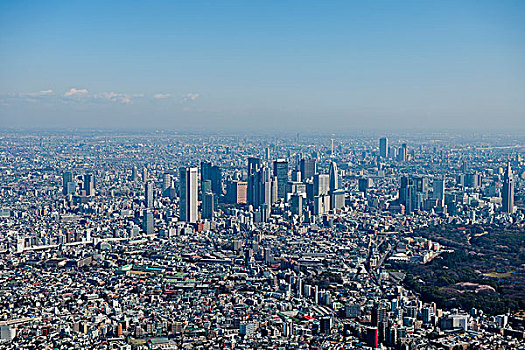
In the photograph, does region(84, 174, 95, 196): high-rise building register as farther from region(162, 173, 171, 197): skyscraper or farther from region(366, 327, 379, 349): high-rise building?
region(366, 327, 379, 349): high-rise building

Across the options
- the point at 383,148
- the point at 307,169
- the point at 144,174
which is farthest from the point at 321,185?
the point at 383,148

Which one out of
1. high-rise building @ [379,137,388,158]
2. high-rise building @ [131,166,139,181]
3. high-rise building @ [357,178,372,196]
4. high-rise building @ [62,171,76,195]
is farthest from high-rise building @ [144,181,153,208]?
A: high-rise building @ [379,137,388,158]

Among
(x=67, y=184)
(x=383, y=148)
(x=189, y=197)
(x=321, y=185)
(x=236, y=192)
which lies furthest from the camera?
(x=383, y=148)

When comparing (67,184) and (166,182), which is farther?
(166,182)

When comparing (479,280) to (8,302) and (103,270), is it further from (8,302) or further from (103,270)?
(8,302)

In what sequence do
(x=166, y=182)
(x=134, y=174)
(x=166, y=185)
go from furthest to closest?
(x=134, y=174) → (x=166, y=182) → (x=166, y=185)

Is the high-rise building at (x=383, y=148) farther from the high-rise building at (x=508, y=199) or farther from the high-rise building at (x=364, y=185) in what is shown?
the high-rise building at (x=508, y=199)

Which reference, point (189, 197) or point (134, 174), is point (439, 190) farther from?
point (134, 174)
